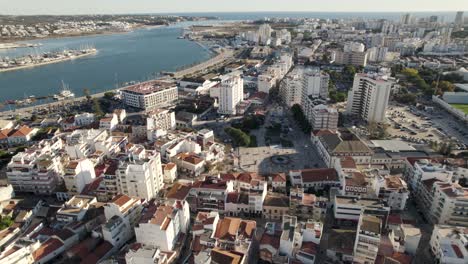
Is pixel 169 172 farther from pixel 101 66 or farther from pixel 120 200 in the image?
pixel 101 66

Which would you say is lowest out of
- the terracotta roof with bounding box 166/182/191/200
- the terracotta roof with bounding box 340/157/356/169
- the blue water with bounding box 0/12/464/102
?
the blue water with bounding box 0/12/464/102

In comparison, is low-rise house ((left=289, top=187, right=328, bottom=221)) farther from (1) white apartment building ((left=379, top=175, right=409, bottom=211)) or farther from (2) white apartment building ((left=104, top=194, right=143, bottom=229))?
(2) white apartment building ((left=104, top=194, right=143, bottom=229))

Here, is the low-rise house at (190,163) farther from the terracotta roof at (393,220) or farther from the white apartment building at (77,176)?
the terracotta roof at (393,220)

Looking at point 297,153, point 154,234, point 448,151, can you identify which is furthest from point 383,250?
point 448,151

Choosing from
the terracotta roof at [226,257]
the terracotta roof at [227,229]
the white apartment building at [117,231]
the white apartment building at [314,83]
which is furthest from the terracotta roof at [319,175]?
the white apartment building at [314,83]

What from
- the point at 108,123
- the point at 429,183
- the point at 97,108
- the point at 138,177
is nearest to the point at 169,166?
the point at 138,177

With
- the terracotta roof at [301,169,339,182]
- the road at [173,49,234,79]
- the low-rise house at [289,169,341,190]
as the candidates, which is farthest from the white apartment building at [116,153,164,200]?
the road at [173,49,234,79]
